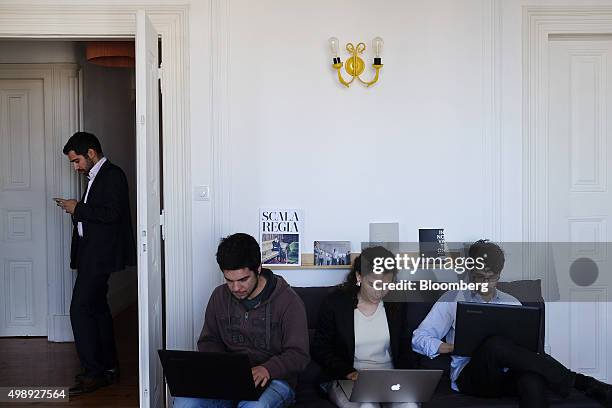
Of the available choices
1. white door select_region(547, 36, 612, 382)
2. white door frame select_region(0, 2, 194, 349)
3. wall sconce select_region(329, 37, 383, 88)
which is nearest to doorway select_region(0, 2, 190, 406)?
white door frame select_region(0, 2, 194, 349)

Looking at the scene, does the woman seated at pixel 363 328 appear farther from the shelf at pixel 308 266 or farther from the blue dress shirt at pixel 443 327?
the shelf at pixel 308 266

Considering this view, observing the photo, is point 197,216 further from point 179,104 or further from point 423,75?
point 423,75

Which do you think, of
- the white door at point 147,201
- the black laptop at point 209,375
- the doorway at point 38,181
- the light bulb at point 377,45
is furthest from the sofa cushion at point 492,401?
the doorway at point 38,181

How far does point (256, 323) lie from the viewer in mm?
3178

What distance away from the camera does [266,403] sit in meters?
2.97

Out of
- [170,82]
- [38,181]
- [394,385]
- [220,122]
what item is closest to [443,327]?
[394,385]

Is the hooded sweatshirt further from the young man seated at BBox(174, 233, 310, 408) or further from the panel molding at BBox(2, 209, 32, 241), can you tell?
the panel molding at BBox(2, 209, 32, 241)

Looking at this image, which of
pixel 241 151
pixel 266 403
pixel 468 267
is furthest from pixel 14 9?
pixel 468 267

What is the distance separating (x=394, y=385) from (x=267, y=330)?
62cm

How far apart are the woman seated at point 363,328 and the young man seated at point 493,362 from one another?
173 mm

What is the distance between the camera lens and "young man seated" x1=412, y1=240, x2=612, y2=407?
10.3 feet

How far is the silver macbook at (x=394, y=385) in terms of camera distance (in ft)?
9.44

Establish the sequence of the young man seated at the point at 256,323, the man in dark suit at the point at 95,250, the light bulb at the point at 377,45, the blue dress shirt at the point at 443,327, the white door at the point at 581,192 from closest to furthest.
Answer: the young man seated at the point at 256,323
the blue dress shirt at the point at 443,327
the light bulb at the point at 377,45
the white door at the point at 581,192
the man in dark suit at the point at 95,250

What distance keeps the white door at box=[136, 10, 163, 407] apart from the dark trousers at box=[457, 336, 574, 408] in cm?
162
